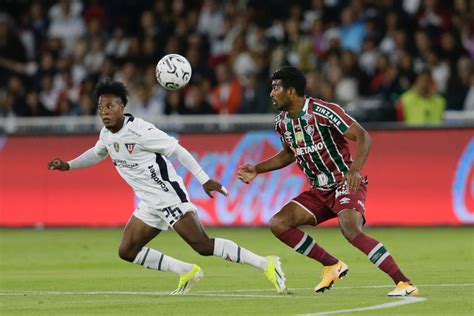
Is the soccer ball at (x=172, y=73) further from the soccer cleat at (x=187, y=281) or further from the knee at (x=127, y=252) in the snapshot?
the soccer cleat at (x=187, y=281)

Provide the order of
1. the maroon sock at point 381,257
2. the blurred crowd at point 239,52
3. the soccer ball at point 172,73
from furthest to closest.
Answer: the blurred crowd at point 239,52, the soccer ball at point 172,73, the maroon sock at point 381,257

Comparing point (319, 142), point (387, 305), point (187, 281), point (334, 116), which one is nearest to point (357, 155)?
point (334, 116)

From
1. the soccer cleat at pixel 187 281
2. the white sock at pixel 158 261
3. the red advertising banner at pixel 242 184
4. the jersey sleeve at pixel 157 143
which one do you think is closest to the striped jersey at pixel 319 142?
the jersey sleeve at pixel 157 143

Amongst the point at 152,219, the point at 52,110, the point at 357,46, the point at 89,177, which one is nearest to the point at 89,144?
the point at 89,177

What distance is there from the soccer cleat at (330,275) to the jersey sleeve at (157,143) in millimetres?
1901

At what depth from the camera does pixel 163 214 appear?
12.2 metres

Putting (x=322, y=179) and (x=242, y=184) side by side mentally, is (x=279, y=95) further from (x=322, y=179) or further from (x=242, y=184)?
(x=242, y=184)

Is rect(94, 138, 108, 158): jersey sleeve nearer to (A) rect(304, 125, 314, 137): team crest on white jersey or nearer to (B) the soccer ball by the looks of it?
(B) the soccer ball

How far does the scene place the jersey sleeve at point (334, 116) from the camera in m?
11.8

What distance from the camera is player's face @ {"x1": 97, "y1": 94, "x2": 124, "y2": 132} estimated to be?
12.2 meters

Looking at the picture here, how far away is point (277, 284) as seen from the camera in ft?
38.8

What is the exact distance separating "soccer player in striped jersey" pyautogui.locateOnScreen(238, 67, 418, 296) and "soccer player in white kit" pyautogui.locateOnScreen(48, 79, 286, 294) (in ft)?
1.91

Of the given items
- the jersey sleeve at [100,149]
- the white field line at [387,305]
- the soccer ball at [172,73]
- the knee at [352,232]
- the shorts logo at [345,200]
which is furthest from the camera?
the soccer ball at [172,73]

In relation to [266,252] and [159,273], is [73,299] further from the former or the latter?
[266,252]
